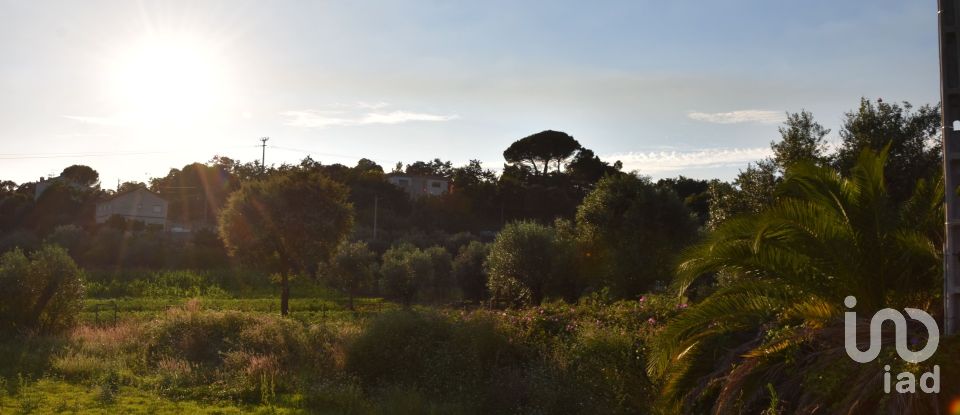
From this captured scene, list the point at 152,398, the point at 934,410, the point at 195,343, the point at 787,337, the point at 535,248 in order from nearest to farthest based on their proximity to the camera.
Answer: the point at 934,410
the point at 787,337
the point at 152,398
the point at 195,343
the point at 535,248

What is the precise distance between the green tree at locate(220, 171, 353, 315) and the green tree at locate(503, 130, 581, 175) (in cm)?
4258

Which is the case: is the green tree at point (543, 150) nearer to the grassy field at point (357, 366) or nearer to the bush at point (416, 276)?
the bush at point (416, 276)

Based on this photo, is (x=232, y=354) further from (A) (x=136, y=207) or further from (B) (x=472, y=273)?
(A) (x=136, y=207)

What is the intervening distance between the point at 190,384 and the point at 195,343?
3752mm

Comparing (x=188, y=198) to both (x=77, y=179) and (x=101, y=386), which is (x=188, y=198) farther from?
(x=101, y=386)

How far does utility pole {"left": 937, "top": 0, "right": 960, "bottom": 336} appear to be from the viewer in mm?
6637

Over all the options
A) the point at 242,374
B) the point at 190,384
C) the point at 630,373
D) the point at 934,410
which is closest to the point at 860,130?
the point at 630,373

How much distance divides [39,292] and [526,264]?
54.1 ft

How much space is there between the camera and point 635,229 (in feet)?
81.4

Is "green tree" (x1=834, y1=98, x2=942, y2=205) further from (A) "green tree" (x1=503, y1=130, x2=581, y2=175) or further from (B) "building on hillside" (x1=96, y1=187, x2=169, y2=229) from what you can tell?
(B) "building on hillside" (x1=96, y1=187, x2=169, y2=229)

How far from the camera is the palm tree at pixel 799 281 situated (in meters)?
7.52

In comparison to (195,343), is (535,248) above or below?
above

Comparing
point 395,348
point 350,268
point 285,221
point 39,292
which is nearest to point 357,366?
point 395,348

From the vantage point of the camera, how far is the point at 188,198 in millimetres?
85062
